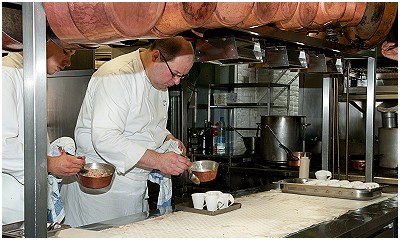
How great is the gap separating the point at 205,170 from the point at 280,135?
2784mm

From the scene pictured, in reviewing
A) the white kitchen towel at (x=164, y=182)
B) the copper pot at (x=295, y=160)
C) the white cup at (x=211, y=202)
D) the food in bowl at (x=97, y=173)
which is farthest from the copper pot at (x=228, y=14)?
the copper pot at (x=295, y=160)

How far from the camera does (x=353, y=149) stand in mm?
5723

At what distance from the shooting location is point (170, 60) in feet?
9.85

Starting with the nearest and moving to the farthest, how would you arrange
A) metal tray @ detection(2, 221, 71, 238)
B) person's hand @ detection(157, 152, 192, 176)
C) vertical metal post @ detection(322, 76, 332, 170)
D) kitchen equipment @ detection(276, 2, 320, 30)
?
metal tray @ detection(2, 221, 71, 238)
kitchen equipment @ detection(276, 2, 320, 30)
person's hand @ detection(157, 152, 192, 176)
vertical metal post @ detection(322, 76, 332, 170)

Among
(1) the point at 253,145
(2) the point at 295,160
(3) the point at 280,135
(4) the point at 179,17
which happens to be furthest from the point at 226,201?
(1) the point at 253,145

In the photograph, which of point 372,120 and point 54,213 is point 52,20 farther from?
point 372,120

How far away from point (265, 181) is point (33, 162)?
151 inches

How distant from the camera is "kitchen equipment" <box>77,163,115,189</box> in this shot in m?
2.46

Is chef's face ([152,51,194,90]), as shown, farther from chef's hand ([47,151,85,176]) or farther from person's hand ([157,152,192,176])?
chef's hand ([47,151,85,176])

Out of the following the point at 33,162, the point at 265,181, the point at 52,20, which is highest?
the point at 52,20

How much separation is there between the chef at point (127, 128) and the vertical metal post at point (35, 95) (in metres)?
1.29

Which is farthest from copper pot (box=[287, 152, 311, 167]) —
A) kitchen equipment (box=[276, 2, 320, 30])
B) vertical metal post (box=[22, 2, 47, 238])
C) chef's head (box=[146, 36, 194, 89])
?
vertical metal post (box=[22, 2, 47, 238])

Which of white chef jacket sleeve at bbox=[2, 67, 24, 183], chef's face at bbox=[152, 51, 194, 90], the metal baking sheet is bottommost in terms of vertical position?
the metal baking sheet

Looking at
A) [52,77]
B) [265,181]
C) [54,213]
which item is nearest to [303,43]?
[54,213]
